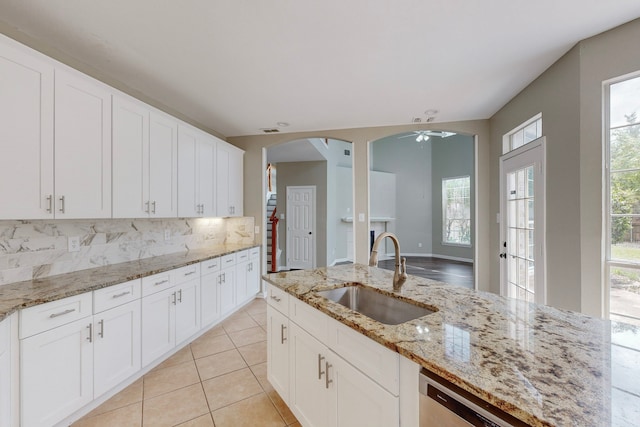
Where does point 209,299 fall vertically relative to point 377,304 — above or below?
below

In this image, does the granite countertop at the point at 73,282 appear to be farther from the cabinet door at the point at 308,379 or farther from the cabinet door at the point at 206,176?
the cabinet door at the point at 308,379

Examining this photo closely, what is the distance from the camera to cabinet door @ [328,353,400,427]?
3.35 feet

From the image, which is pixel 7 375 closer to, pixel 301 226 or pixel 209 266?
pixel 209 266

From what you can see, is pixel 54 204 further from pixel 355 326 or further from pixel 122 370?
pixel 355 326

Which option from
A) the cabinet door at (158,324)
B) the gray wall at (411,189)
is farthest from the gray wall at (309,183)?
the cabinet door at (158,324)

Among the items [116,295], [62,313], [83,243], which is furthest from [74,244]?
[62,313]

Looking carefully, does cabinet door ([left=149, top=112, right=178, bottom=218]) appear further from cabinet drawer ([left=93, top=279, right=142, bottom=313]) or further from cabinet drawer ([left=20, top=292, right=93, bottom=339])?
cabinet drawer ([left=20, top=292, right=93, bottom=339])

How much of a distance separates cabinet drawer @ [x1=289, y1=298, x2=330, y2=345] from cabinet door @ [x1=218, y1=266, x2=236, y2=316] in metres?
1.91

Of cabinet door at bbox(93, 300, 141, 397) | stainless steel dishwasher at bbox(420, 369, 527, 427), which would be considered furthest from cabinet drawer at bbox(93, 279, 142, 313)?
stainless steel dishwasher at bbox(420, 369, 527, 427)

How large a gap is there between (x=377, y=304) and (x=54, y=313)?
77.6 inches

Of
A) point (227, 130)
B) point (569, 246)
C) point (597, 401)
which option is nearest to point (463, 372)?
point (597, 401)

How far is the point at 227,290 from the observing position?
3465 mm

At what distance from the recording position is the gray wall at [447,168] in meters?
7.72

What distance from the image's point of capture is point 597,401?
26.2 inches
